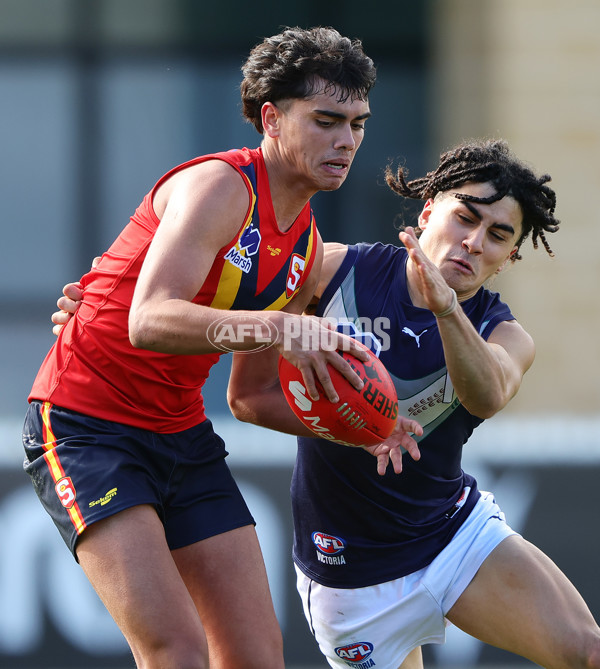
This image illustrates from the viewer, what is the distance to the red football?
11.1ft

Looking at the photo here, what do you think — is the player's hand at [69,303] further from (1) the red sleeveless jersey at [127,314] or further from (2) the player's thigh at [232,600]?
(2) the player's thigh at [232,600]

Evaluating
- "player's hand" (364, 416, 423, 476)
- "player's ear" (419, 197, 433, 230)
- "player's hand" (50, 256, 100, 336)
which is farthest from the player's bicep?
"player's hand" (50, 256, 100, 336)

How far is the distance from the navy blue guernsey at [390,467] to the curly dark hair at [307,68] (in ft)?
2.56

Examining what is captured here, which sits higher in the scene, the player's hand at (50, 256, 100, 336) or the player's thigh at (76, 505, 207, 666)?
the player's hand at (50, 256, 100, 336)

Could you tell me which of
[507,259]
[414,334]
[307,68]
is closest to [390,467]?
[414,334]

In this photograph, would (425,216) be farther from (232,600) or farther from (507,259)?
(232,600)

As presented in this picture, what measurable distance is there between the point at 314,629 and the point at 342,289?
145cm

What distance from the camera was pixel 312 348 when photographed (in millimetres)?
3113

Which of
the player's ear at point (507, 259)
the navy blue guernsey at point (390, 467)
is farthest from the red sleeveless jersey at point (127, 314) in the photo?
the player's ear at point (507, 259)

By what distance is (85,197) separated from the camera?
10273 mm

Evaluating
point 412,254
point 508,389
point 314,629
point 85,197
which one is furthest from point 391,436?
point 85,197

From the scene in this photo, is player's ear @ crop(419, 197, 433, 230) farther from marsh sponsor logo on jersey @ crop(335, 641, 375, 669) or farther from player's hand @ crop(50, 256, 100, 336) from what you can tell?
marsh sponsor logo on jersey @ crop(335, 641, 375, 669)

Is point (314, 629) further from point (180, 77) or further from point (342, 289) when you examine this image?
point (180, 77)

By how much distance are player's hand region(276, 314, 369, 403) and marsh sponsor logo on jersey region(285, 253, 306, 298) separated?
1.78ft
